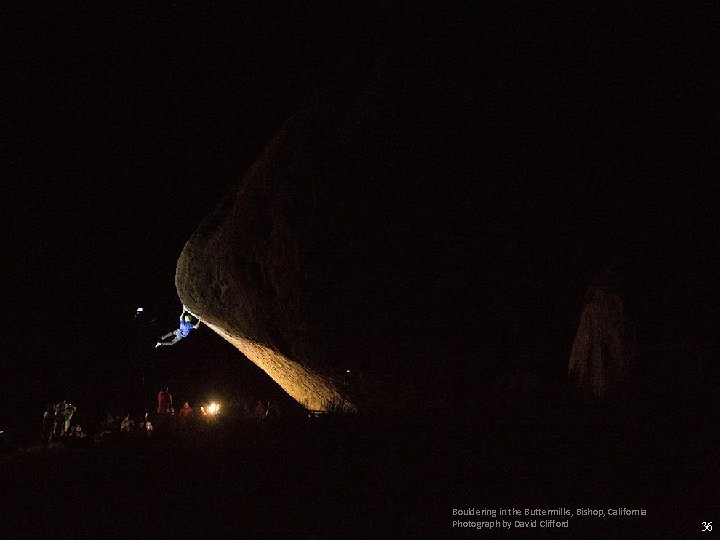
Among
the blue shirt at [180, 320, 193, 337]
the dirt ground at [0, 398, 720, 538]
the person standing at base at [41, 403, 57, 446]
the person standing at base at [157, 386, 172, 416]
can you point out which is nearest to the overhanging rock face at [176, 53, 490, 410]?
the dirt ground at [0, 398, 720, 538]

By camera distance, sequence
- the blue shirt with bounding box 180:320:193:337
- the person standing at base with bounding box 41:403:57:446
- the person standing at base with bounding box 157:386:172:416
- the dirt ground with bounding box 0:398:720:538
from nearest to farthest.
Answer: the dirt ground with bounding box 0:398:720:538
the person standing at base with bounding box 41:403:57:446
the blue shirt with bounding box 180:320:193:337
the person standing at base with bounding box 157:386:172:416

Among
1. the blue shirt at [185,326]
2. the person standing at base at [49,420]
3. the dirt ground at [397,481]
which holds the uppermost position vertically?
the blue shirt at [185,326]

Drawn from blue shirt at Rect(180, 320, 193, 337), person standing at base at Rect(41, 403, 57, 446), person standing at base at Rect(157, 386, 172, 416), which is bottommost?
person standing at base at Rect(41, 403, 57, 446)

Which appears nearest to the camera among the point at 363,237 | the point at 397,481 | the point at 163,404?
the point at 397,481

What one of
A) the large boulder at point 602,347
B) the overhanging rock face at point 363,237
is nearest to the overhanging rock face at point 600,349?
the large boulder at point 602,347

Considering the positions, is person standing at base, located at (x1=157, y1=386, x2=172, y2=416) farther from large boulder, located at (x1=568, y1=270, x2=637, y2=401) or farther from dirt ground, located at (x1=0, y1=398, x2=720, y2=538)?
large boulder, located at (x1=568, y1=270, x2=637, y2=401)

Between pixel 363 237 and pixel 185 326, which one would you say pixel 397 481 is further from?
pixel 185 326

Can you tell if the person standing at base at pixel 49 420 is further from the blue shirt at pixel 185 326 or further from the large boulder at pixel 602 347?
the large boulder at pixel 602 347

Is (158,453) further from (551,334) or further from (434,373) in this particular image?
(551,334)

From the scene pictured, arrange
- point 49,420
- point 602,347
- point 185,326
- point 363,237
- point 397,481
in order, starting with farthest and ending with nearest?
point 185,326 → point 49,420 → point 363,237 → point 602,347 → point 397,481

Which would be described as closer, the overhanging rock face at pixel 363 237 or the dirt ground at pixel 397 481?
the dirt ground at pixel 397 481

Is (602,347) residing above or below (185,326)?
below

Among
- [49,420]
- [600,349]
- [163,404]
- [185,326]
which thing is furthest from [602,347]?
[49,420]

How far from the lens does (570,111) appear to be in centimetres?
679
